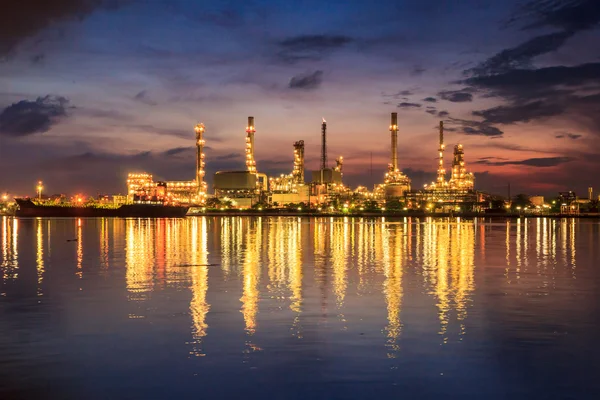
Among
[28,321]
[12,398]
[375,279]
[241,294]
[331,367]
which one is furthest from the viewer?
[375,279]

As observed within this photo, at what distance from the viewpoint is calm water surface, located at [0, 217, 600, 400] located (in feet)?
32.9

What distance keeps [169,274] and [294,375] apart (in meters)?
15.2

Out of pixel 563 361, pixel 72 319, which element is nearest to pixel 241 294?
pixel 72 319

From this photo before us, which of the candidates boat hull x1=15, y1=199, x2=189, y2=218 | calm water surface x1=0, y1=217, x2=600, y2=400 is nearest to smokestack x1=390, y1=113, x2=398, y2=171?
boat hull x1=15, y1=199, x2=189, y2=218

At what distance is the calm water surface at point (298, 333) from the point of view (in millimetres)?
10023

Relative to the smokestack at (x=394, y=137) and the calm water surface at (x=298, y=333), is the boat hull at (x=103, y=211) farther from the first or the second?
the calm water surface at (x=298, y=333)

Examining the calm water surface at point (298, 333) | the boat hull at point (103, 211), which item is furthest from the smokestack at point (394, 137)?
the calm water surface at point (298, 333)

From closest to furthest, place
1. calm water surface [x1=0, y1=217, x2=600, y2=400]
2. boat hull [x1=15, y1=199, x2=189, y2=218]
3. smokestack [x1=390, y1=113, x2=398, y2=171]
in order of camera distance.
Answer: calm water surface [x1=0, y1=217, x2=600, y2=400], boat hull [x1=15, y1=199, x2=189, y2=218], smokestack [x1=390, y1=113, x2=398, y2=171]

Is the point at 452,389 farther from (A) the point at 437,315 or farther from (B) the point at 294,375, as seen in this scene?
(A) the point at 437,315

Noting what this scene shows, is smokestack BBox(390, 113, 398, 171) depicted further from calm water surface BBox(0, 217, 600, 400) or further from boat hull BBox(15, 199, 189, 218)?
calm water surface BBox(0, 217, 600, 400)

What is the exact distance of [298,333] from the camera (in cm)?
1362

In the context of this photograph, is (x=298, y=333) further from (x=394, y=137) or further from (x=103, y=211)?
(x=394, y=137)

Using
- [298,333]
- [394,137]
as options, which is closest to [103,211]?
[394,137]

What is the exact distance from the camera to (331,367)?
10.9m
